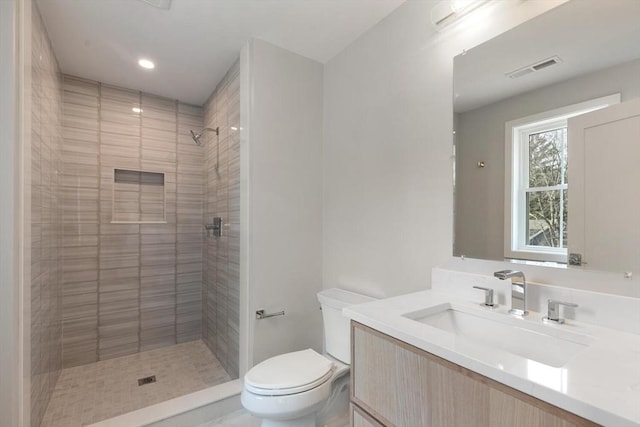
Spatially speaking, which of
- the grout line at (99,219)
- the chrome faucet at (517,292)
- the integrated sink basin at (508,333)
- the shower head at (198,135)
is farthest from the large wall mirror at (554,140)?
the grout line at (99,219)

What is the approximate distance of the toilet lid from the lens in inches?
54.9

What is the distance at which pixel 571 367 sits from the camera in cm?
67

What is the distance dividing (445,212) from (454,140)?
330 mm

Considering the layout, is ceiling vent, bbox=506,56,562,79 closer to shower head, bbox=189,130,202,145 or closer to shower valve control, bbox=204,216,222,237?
shower valve control, bbox=204,216,222,237

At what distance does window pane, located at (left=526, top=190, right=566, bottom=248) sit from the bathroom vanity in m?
0.20

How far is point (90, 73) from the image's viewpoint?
7.88ft

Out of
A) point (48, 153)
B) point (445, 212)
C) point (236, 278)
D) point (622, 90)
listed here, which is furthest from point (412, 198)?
point (48, 153)

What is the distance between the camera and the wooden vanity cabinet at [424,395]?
0.63 metres

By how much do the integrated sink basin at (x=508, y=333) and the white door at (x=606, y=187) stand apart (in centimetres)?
28

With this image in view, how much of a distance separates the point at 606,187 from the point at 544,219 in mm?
203

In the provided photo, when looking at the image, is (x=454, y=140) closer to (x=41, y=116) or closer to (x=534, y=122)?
(x=534, y=122)

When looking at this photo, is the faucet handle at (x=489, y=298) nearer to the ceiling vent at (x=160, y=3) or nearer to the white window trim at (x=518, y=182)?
the white window trim at (x=518, y=182)

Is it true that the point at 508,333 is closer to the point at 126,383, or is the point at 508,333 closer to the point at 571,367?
the point at 571,367

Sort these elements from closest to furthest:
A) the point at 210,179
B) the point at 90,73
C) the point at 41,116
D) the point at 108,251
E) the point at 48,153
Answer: the point at 41,116 → the point at 48,153 → the point at 90,73 → the point at 108,251 → the point at 210,179
